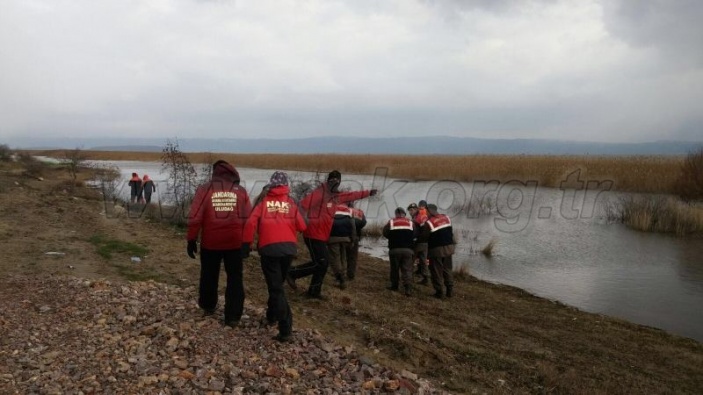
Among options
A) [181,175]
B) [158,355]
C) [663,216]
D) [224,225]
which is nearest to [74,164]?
[181,175]

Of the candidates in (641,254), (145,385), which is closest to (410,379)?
(145,385)

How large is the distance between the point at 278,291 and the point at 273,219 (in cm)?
82

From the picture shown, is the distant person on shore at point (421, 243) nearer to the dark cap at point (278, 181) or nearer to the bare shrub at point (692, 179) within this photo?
the dark cap at point (278, 181)

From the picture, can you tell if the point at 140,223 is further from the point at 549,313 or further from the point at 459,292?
the point at 549,313

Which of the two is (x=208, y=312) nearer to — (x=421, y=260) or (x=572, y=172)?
(x=421, y=260)

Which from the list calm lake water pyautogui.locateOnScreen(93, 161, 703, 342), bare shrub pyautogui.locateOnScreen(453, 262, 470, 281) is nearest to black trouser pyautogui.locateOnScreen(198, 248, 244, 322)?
bare shrub pyautogui.locateOnScreen(453, 262, 470, 281)

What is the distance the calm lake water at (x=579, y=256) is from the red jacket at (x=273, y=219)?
26.8 ft

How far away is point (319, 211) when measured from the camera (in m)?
8.48

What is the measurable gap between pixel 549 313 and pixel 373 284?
352 cm

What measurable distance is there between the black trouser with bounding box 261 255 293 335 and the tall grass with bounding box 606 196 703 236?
18462 mm

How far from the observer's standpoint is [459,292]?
1158 centimetres

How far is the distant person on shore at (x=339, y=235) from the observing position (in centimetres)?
1009

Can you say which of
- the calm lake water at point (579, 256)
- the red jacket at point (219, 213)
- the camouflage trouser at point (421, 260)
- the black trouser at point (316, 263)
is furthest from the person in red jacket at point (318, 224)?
the calm lake water at point (579, 256)

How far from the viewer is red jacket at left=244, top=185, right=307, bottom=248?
242 inches
